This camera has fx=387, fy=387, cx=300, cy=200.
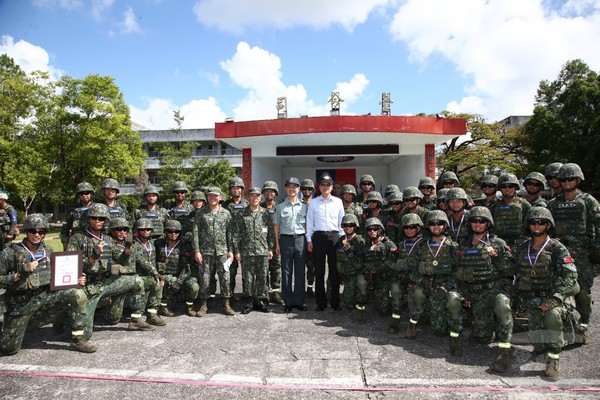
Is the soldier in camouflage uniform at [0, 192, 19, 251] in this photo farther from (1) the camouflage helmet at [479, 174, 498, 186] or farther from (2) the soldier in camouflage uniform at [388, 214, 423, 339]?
(1) the camouflage helmet at [479, 174, 498, 186]

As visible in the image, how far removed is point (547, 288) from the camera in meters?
4.26

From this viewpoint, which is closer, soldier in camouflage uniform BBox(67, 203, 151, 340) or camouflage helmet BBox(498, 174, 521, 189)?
→ soldier in camouflage uniform BBox(67, 203, 151, 340)

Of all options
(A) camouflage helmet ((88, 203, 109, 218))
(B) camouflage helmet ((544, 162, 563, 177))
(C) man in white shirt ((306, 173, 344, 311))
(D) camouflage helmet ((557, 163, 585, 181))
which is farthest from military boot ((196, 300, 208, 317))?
(B) camouflage helmet ((544, 162, 563, 177))

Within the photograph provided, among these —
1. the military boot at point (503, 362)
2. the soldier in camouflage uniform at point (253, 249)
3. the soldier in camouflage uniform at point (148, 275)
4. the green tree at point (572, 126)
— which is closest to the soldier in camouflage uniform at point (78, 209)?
the soldier in camouflage uniform at point (148, 275)

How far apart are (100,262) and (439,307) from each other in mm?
4477

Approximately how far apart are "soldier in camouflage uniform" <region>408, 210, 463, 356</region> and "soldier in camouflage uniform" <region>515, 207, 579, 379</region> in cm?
76

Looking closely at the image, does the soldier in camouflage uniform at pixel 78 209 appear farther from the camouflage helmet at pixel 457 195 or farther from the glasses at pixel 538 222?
the glasses at pixel 538 222

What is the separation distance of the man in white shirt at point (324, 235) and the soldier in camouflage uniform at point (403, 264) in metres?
1.02

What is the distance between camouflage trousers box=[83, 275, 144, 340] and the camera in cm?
506

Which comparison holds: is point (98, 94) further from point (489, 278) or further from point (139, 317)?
point (489, 278)

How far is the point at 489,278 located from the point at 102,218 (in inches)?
201

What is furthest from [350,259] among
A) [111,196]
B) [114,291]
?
[111,196]

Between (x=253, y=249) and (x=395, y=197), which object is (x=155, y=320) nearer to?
(x=253, y=249)

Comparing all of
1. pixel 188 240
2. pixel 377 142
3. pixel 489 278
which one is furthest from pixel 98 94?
pixel 489 278
